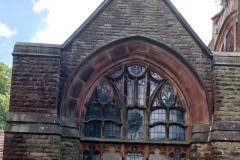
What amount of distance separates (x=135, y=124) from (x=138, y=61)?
1.46 meters

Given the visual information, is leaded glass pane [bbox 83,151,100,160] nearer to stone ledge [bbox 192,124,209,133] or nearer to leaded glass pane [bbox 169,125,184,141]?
leaded glass pane [bbox 169,125,184,141]

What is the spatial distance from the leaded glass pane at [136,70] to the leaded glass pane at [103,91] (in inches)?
25.0

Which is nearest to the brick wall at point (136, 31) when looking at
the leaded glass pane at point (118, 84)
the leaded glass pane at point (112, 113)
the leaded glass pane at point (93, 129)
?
the leaded glass pane at point (118, 84)

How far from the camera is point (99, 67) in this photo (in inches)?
477

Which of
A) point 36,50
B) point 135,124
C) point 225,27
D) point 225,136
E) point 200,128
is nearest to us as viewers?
point 225,136

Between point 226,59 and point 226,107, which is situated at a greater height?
point 226,59

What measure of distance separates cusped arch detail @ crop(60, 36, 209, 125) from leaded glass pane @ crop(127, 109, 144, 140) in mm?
1071

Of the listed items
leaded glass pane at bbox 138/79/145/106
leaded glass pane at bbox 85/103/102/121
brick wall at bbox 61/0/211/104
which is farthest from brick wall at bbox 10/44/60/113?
leaded glass pane at bbox 138/79/145/106

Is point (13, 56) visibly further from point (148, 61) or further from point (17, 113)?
point (148, 61)

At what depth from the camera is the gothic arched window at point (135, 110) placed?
12000 mm

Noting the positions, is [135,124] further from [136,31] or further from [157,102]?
[136,31]

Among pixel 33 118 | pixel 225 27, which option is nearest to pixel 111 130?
pixel 33 118

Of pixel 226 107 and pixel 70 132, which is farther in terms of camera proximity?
pixel 226 107

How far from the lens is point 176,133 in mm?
12141
